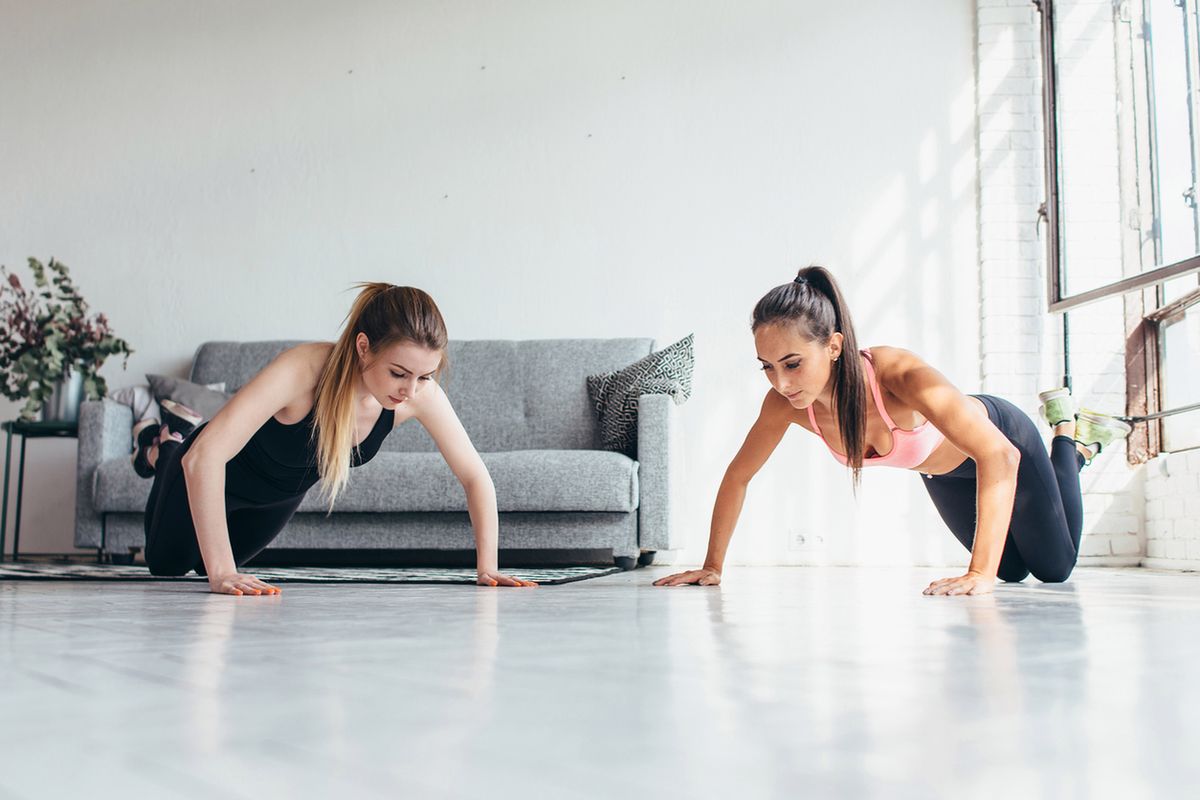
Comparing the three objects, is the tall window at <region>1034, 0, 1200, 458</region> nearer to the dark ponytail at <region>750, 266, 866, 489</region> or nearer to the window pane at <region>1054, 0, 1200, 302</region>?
the window pane at <region>1054, 0, 1200, 302</region>

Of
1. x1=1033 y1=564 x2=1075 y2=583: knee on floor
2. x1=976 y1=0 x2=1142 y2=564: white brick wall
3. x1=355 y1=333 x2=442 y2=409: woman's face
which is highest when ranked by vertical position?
x1=976 y1=0 x2=1142 y2=564: white brick wall

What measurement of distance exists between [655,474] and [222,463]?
7.01 ft

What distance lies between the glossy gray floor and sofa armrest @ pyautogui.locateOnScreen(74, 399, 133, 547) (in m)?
3.01

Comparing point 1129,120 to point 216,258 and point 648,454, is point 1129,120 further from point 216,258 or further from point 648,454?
point 216,258

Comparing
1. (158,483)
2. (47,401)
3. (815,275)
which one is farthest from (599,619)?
(47,401)

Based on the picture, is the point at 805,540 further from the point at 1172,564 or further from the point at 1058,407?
the point at 1058,407

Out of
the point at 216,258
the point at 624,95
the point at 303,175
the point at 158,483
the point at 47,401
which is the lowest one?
the point at 158,483

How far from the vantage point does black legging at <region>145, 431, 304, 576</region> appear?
253 cm

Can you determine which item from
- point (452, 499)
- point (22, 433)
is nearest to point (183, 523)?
point (452, 499)

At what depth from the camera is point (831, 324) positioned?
2164 mm

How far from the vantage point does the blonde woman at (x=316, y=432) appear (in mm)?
1952

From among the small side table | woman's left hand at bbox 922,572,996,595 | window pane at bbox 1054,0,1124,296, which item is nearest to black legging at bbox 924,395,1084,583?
woman's left hand at bbox 922,572,996,595

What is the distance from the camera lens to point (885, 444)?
2.37 metres

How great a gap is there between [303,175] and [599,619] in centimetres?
444
